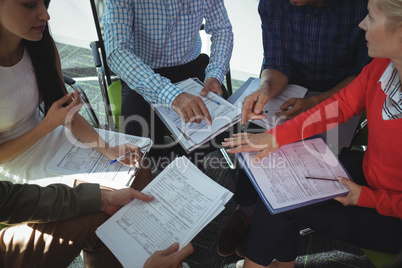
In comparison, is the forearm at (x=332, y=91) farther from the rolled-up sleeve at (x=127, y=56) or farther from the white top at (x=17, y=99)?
the white top at (x=17, y=99)

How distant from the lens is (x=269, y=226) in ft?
4.31

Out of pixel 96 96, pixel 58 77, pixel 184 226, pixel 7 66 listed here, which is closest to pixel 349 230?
pixel 184 226

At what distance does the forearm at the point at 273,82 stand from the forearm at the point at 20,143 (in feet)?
3.31

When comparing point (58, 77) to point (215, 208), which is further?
point (58, 77)

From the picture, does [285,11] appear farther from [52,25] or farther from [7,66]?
[52,25]

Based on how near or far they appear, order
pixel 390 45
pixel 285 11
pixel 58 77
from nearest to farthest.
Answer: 1. pixel 390 45
2. pixel 58 77
3. pixel 285 11

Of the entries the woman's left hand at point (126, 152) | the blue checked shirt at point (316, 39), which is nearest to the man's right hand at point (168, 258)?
the woman's left hand at point (126, 152)

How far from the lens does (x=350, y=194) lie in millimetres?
1216

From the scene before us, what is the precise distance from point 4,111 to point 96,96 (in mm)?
1416

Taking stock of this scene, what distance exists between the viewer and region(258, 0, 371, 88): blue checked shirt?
1612 mm

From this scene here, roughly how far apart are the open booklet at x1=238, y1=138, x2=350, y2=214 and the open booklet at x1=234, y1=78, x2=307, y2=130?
7.0 inches

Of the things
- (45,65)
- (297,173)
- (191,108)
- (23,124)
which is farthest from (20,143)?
(297,173)

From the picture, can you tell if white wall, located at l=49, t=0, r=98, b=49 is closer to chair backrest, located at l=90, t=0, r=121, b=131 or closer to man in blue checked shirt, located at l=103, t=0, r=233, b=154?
chair backrest, located at l=90, t=0, r=121, b=131

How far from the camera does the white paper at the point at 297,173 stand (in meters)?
1.19
